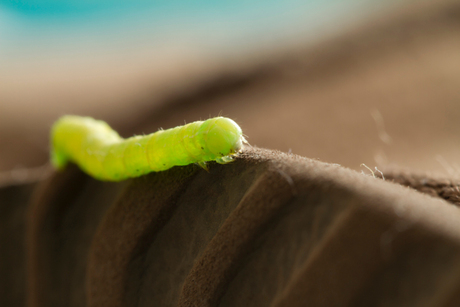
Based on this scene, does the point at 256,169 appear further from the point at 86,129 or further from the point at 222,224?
the point at 86,129

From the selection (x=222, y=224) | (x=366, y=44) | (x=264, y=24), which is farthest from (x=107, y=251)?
(x=264, y=24)

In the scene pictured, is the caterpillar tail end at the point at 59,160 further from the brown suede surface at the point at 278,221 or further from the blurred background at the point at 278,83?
the blurred background at the point at 278,83

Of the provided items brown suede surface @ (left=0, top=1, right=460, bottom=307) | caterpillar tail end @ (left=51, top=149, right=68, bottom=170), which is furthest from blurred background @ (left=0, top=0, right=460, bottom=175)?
caterpillar tail end @ (left=51, top=149, right=68, bottom=170)

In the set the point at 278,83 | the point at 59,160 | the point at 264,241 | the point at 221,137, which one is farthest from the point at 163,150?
the point at 278,83

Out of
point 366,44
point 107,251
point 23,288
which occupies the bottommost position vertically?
point 23,288

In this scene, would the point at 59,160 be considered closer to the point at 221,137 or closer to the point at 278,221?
the point at 221,137
